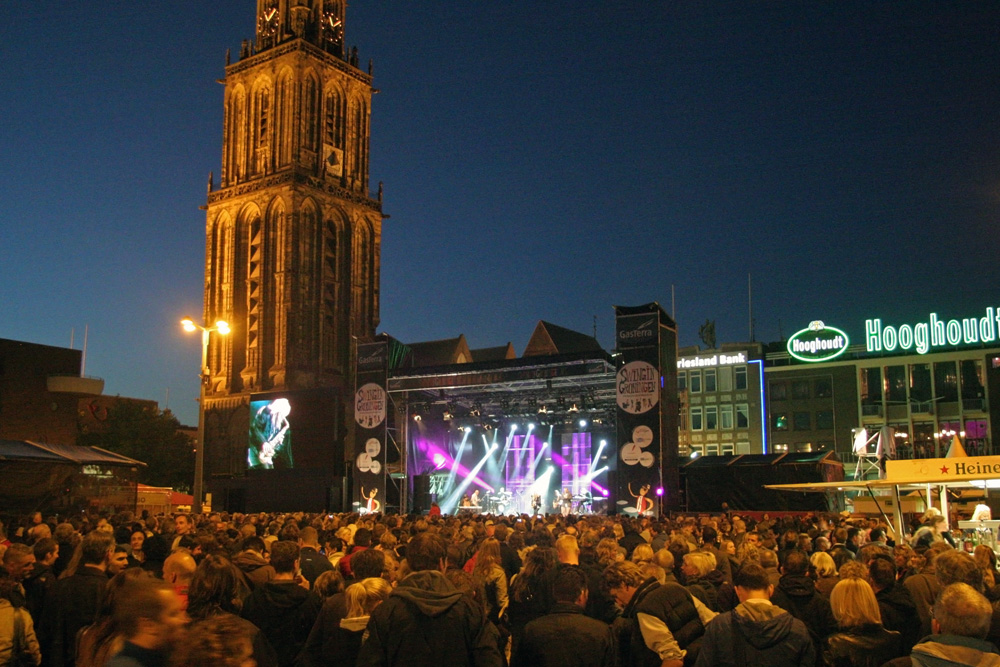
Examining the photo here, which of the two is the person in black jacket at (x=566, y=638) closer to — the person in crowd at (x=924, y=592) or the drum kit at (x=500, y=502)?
the person in crowd at (x=924, y=592)

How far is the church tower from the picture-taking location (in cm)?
5375

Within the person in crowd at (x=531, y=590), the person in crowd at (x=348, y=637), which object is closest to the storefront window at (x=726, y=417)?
the person in crowd at (x=531, y=590)

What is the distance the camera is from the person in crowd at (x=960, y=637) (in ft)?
13.0

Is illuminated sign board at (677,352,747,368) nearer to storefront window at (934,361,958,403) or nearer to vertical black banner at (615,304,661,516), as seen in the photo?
storefront window at (934,361,958,403)

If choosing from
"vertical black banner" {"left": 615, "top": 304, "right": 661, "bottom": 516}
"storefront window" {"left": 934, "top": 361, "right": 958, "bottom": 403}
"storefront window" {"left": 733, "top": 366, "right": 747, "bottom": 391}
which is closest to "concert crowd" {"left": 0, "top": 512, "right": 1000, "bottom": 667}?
"vertical black banner" {"left": 615, "top": 304, "right": 661, "bottom": 516}

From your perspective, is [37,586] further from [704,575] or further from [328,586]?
[704,575]

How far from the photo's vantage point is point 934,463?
14.4m

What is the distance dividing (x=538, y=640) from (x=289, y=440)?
122ft

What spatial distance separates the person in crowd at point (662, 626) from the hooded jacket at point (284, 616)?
1866mm

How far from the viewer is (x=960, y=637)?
13.2ft

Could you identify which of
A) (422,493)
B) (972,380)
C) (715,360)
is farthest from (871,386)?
(422,493)

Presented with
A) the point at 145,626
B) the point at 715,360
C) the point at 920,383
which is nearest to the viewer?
the point at 145,626

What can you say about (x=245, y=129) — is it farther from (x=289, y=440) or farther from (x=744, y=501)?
(x=744, y=501)

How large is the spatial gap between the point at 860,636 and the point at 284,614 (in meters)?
3.24
